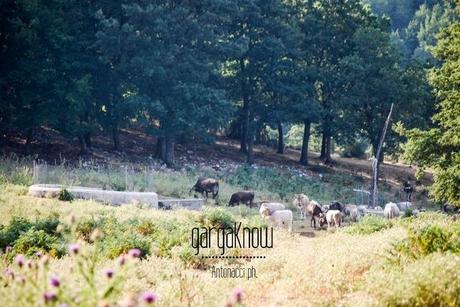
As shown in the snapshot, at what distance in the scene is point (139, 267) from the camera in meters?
8.73

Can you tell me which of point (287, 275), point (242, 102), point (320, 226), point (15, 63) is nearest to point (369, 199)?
point (320, 226)

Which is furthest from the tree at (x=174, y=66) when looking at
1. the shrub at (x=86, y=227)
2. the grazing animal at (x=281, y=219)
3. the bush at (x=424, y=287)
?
the bush at (x=424, y=287)

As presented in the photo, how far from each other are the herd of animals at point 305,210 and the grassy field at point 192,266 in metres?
2.68

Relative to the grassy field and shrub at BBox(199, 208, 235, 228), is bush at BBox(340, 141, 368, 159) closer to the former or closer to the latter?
the grassy field

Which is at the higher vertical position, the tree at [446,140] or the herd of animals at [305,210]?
the tree at [446,140]

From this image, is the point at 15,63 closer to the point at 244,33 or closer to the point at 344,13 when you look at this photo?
the point at 244,33

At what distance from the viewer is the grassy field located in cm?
398

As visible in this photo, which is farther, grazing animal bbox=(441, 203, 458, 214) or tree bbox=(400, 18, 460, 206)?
grazing animal bbox=(441, 203, 458, 214)

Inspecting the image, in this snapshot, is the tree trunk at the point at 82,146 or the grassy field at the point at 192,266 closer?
the grassy field at the point at 192,266

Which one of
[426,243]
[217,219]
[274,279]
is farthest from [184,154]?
[426,243]

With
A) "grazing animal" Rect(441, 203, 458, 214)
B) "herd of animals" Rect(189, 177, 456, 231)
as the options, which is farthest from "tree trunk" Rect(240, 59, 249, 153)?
"grazing animal" Rect(441, 203, 458, 214)

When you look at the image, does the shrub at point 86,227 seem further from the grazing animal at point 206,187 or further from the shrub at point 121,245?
the grazing animal at point 206,187

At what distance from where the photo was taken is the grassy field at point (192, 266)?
3983 mm

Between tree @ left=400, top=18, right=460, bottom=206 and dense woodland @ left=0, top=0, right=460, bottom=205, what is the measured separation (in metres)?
0.05
